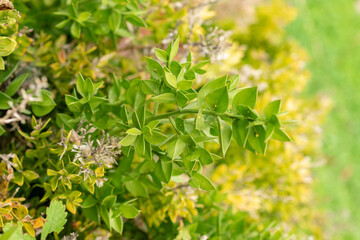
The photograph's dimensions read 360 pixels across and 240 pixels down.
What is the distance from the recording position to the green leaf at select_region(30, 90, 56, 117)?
29.1 inches

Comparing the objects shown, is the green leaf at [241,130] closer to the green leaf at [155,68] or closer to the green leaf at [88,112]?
the green leaf at [155,68]

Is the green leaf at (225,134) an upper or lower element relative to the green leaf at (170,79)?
lower

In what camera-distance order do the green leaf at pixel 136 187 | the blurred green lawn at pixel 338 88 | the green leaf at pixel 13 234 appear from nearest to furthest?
the green leaf at pixel 13 234
the green leaf at pixel 136 187
the blurred green lawn at pixel 338 88

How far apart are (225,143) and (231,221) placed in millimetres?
509

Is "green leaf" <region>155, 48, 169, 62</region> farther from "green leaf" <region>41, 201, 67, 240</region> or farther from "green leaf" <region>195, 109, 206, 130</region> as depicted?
"green leaf" <region>41, 201, 67, 240</region>

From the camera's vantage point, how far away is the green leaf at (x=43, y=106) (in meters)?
0.74

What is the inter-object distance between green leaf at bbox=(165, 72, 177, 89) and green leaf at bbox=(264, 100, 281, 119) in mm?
172

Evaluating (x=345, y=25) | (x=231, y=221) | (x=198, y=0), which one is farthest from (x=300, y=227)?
(x=345, y=25)

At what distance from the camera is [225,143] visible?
2.03 feet

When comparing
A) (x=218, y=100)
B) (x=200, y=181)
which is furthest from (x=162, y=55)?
(x=200, y=181)

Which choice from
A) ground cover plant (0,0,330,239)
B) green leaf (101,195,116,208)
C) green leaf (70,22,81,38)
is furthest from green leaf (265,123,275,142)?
green leaf (70,22,81,38)

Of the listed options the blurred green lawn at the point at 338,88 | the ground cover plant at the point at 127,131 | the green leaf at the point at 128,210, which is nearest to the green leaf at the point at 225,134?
the ground cover plant at the point at 127,131

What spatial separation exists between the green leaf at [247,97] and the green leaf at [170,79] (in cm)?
11

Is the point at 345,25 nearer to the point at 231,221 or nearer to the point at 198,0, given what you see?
the point at 198,0
